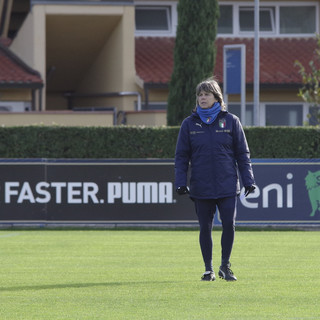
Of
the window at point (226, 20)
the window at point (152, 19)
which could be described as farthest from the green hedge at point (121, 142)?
the window at point (226, 20)

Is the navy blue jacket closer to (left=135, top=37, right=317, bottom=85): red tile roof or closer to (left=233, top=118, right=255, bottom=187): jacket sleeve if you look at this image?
(left=233, top=118, right=255, bottom=187): jacket sleeve

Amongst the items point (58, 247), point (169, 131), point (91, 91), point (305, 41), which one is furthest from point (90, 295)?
point (305, 41)

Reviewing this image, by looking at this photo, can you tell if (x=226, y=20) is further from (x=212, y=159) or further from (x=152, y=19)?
(x=212, y=159)

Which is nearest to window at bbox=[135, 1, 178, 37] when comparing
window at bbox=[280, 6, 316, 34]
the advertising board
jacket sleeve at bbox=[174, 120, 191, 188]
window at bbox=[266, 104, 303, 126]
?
window at bbox=[280, 6, 316, 34]

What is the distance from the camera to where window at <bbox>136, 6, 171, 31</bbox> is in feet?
110

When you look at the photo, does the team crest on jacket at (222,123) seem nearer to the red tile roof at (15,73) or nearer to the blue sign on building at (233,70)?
the blue sign on building at (233,70)

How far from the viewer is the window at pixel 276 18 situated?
34188 millimetres

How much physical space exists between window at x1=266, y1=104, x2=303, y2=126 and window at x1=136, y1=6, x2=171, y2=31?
4.33m

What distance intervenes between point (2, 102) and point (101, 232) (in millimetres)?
11282

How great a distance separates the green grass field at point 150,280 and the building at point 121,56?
38.1 ft

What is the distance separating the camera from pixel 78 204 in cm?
2023

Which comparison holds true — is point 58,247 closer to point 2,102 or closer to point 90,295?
point 90,295

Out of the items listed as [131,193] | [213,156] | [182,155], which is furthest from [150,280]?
[131,193]

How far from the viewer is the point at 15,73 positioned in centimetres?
2936
